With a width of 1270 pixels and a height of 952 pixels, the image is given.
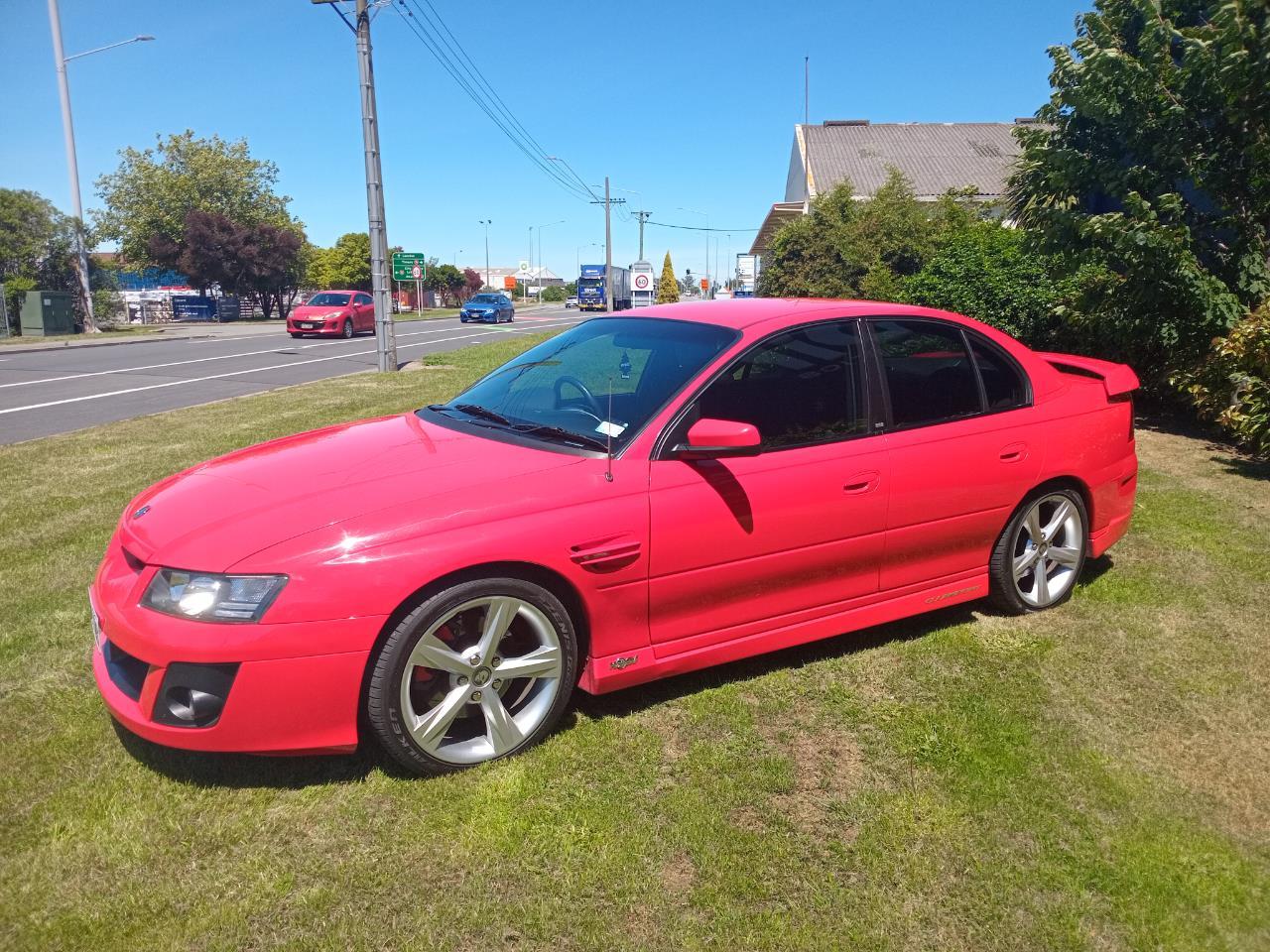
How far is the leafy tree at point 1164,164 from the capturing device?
320 inches

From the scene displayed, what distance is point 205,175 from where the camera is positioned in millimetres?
51219

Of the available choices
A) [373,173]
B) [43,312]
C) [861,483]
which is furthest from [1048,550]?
[43,312]

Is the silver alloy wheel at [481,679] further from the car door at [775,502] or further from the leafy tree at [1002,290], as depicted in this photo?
the leafy tree at [1002,290]

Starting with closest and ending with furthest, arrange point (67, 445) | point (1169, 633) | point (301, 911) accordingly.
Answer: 1. point (301, 911)
2. point (1169, 633)
3. point (67, 445)

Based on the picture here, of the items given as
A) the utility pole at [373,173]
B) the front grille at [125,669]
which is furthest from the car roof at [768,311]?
the utility pole at [373,173]

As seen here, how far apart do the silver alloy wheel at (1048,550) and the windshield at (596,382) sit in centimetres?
184

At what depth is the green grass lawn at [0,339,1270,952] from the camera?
2381 mm

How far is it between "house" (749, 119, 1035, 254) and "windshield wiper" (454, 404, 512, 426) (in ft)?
105

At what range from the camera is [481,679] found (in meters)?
2.99

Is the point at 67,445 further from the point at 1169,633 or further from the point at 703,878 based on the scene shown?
the point at 1169,633

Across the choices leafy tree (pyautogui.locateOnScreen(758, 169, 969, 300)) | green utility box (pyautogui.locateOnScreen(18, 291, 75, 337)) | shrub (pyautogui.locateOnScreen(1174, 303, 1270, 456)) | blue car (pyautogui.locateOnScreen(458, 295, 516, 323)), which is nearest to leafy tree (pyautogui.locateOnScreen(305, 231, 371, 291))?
blue car (pyautogui.locateOnScreen(458, 295, 516, 323))

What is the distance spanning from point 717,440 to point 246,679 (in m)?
1.67

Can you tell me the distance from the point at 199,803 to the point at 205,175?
56.4 m

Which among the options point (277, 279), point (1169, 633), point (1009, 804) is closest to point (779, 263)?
point (1169, 633)
